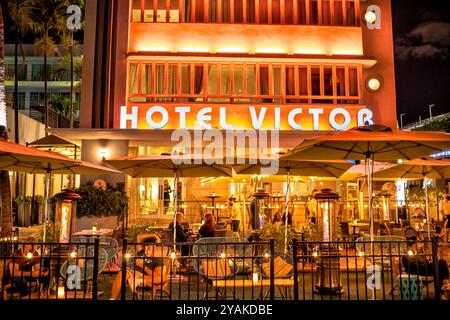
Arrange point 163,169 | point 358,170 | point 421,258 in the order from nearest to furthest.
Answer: point 421,258 → point 163,169 → point 358,170

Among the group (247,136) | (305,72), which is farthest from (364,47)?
(247,136)

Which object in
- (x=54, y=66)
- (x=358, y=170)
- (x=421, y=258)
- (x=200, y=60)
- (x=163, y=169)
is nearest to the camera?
(x=421, y=258)

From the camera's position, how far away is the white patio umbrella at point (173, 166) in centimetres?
1017

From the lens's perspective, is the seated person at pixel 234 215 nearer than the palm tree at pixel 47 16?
Yes

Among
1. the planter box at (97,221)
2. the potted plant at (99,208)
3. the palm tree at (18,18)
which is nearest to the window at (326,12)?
the potted plant at (99,208)

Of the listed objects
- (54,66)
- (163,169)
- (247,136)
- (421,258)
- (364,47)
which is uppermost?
(54,66)

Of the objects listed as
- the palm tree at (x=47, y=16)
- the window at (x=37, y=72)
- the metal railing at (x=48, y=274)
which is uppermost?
the window at (x=37, y=72)

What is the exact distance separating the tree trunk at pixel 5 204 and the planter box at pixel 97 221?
251cm

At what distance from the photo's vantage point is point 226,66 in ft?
65.0

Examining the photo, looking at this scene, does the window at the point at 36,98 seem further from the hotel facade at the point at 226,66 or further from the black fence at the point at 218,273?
the black fence at the point at 218,273

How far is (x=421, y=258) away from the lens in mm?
8078
